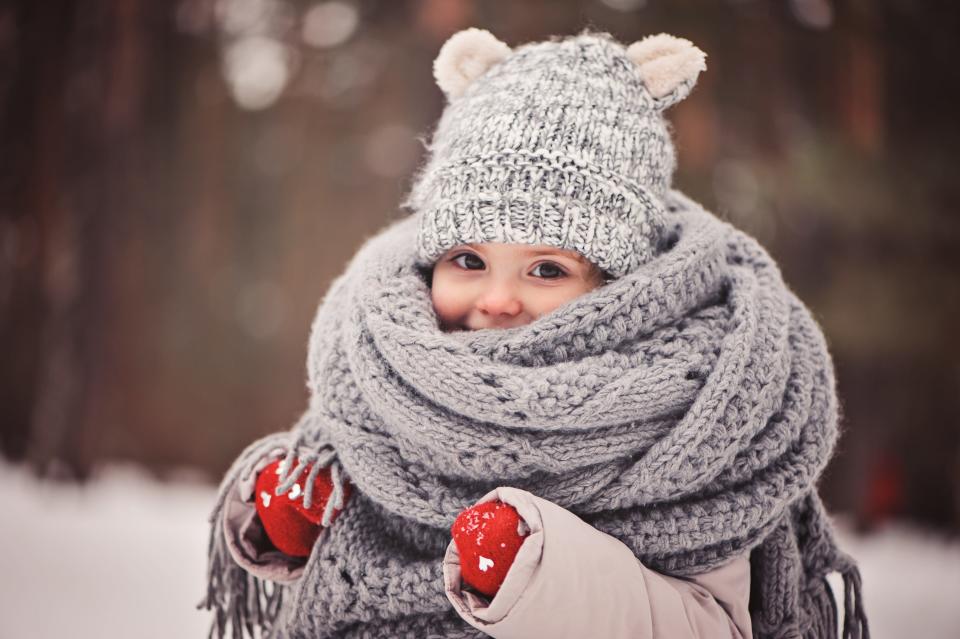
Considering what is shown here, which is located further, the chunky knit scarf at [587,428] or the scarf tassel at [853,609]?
the scarf tassel at [853,609]

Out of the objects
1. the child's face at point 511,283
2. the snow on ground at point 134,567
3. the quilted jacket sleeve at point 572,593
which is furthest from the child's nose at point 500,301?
the snow on ground at point 134,567

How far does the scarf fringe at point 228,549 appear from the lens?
2.78 ft

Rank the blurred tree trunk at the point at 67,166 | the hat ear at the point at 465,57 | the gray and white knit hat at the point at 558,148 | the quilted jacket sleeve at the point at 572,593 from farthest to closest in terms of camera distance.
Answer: the blurred tree trunk at the point at 67,166, the hat ear at the point at 465,57, the gray and white knit hat at the point at 558,148, the quilted jacket sleeve at the point at 572,593

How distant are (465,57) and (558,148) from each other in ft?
0.67

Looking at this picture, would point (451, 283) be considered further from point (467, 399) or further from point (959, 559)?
point (959, 559)

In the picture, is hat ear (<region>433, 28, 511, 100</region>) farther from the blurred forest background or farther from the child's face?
the blurred forest background

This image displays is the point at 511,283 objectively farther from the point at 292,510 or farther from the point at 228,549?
the point at 228,549

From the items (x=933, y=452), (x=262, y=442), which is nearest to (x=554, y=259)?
(x=262, y=442)

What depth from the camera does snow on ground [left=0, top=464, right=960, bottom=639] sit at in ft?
5.15

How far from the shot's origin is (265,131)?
2961mm

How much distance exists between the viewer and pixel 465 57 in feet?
3.04

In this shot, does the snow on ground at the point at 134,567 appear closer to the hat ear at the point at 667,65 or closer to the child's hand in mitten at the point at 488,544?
the child's hand in mitten at the point at 488,544

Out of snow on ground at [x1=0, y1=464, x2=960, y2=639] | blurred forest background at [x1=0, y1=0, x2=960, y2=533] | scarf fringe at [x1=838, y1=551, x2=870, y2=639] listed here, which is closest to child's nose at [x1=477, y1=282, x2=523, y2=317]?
scarf fringe at [x1=838, y1=551, x2=870, y2=639]

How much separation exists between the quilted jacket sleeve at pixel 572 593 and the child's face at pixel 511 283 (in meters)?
0.21
